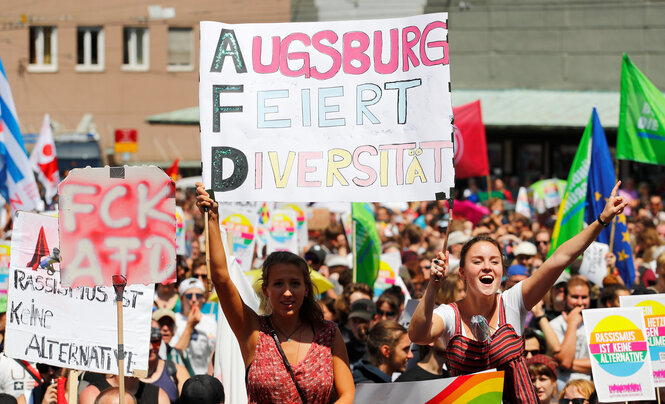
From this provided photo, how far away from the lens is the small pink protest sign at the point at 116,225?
554 centimetres

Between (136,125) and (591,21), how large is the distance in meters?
18.6

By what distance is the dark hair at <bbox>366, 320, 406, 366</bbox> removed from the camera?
6.88 metres

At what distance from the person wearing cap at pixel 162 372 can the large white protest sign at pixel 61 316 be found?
1.11 feet

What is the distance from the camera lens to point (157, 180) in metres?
5.62

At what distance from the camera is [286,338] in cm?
495

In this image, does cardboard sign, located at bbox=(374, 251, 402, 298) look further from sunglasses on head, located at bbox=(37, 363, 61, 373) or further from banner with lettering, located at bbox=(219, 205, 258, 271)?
sunglasses on head, located at bbox=(37, 363, 61, 373)

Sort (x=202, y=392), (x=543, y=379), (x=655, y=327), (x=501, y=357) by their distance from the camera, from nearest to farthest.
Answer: (x=501, y=357) → (x=202, y=392) → (x=655, y=327) → (x=543, y=379)

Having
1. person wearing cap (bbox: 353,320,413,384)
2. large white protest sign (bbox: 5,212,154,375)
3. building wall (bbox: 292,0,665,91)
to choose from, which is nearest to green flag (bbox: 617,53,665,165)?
person wearing cap (bbox: 353,320,413,384)

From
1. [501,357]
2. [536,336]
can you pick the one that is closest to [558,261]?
[501,357]

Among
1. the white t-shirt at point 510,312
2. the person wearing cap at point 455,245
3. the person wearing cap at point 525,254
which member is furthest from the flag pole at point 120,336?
the person wearing cap at point 525,254

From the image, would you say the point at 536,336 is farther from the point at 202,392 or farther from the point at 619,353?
the point at 202,392

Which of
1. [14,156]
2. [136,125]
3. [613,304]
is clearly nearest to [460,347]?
[613,304]

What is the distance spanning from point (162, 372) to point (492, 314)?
2695 millimetres

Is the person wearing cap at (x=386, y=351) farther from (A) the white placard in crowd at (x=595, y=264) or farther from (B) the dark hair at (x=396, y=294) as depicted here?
(A) the white placard in crowd at (x=595, y=264)
